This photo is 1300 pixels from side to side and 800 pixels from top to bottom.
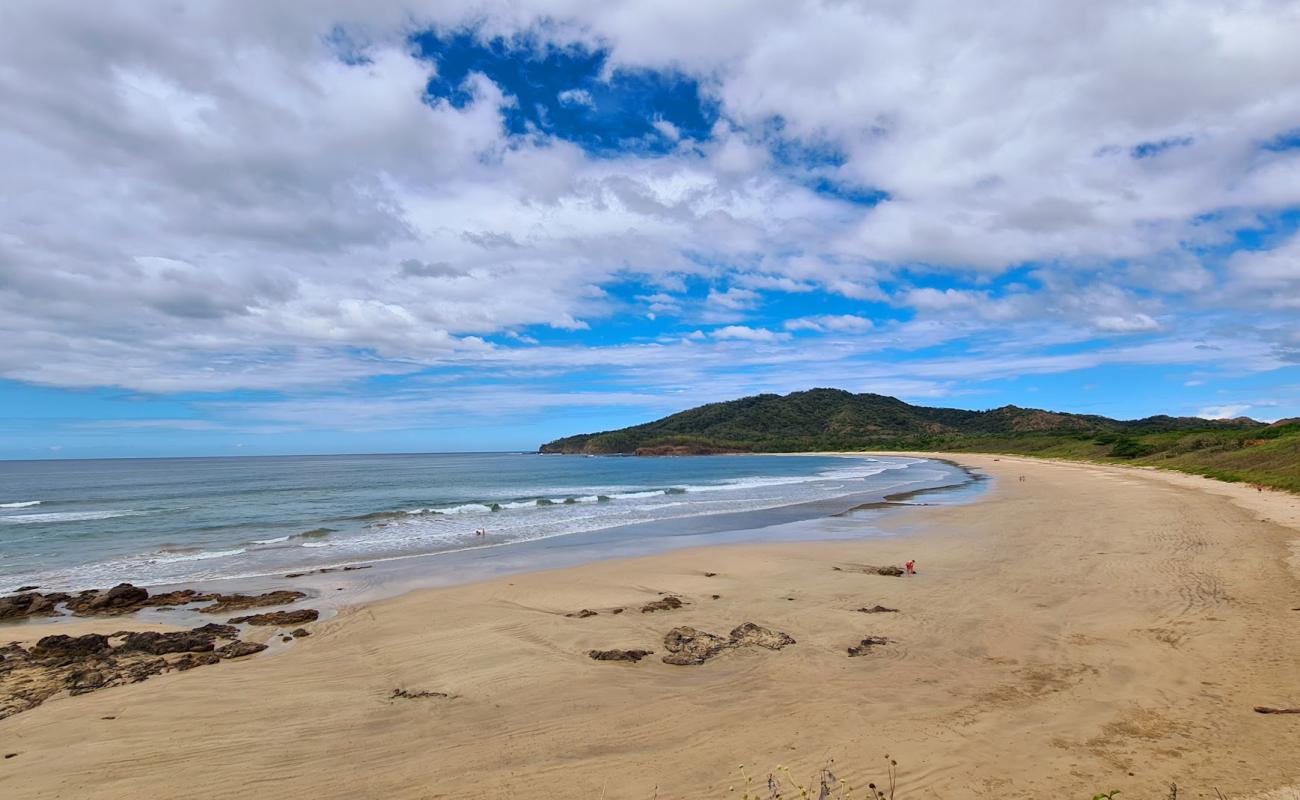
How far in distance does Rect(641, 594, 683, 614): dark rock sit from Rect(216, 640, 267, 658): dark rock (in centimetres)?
677

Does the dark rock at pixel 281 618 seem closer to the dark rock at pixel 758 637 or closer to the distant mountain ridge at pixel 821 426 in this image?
the dark rock at pixel 758 637

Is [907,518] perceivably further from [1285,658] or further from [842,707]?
[842,707]

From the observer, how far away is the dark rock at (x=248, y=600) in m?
13.6

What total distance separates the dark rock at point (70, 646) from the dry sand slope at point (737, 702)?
8.62 feet

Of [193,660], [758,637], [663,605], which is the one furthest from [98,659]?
[758,637]

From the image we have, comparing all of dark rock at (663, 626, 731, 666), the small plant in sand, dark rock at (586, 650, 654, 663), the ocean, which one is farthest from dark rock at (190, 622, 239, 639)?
the small plant in sand

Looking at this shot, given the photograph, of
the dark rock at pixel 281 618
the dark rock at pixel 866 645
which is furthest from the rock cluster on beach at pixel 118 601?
the dark rock at pixel 866 645

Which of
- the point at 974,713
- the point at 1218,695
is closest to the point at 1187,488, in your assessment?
the point at 1218,695

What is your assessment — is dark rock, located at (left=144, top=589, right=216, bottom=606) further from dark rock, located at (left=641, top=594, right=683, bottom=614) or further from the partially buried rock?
the partially buried rock

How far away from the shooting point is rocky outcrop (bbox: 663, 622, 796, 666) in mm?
9188

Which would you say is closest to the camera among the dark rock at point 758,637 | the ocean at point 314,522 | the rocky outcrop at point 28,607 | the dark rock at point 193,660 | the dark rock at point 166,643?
the dark rock at point 193,660

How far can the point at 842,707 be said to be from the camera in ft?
23.6

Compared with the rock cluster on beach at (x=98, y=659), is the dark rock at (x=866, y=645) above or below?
below

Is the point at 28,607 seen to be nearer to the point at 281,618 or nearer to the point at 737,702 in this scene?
the point at 281,618
